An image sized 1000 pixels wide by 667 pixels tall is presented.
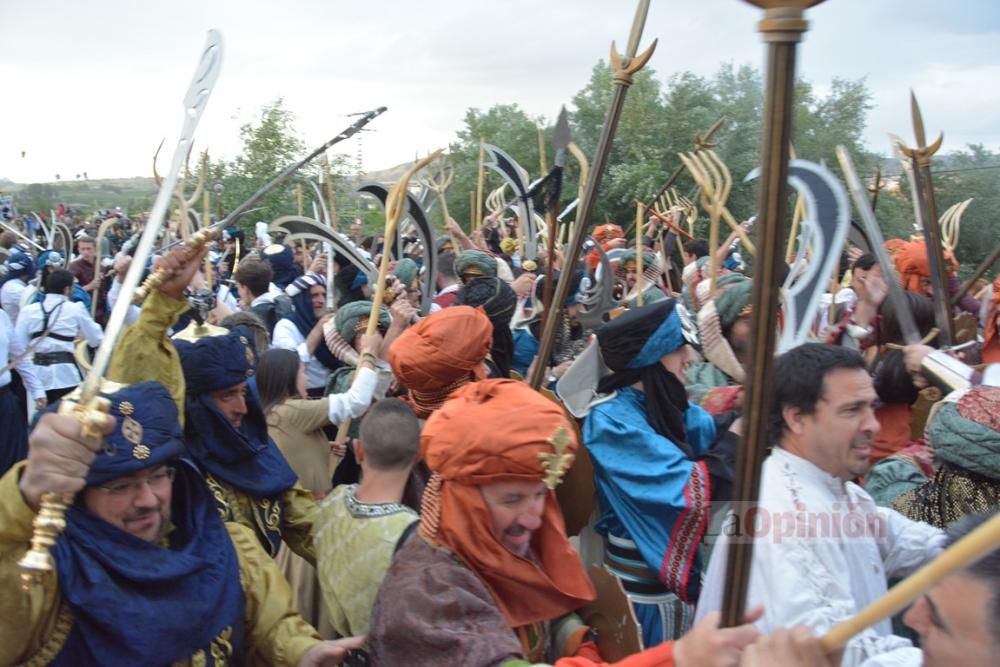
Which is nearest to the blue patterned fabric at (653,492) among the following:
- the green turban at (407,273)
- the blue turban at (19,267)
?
the green turban at (407,273)

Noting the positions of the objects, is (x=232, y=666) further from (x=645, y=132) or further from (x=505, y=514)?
(x=645, y=132)

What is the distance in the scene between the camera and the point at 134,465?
2.00 metres

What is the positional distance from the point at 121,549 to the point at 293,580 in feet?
4.21

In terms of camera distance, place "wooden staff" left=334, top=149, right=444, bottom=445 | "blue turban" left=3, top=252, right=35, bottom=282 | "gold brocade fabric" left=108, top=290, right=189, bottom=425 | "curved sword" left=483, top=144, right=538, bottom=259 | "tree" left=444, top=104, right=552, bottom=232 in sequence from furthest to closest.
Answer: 1. "tree" left=444, top=104, right=552, bottom=232
2. "blue turban" left=3, top=252, right=35, bottom=282
3. "curved sword" left=483, top=144, right=538, bottom=259
4. "wooden staff" left=334, top=149, right=444, bottom=445
5. "gold brocade fabric" left=108, top=290, right=189, bottom=425

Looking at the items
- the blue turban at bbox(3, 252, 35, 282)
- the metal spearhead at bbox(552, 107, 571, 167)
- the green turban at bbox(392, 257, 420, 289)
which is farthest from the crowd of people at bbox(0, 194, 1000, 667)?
the blue turban at bbox(3, 252, 35, 282)

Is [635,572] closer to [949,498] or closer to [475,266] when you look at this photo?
[949,498]

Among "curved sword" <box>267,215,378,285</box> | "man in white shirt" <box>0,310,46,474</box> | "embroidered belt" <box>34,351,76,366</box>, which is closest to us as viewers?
"curved sword" <box>267,215,378,285</box>

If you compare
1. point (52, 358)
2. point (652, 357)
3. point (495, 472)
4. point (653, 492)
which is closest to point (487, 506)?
point (495, 472)

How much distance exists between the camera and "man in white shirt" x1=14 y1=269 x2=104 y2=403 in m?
6.96

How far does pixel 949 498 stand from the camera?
2.80 metres

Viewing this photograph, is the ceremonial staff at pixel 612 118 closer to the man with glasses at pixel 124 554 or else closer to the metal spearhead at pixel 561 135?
the metal spearhead at pixel 561 135

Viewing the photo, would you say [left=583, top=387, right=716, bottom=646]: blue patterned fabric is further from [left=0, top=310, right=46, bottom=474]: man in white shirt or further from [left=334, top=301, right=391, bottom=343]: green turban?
[left=0, top=310, right=46, bottom=474]: man in white shirt

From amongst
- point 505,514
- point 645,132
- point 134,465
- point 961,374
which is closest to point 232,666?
point 134,465

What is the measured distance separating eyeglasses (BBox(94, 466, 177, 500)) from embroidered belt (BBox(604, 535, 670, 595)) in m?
1.76
